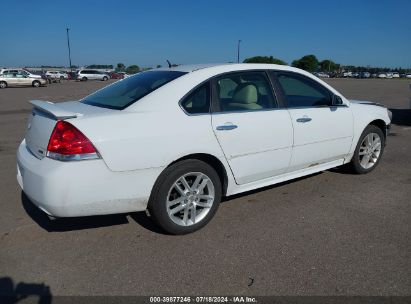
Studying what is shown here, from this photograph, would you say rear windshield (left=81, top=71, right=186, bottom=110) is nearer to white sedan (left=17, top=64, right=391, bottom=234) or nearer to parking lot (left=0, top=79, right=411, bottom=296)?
white sedan (left=17, top=64, right=391, bottom=234)

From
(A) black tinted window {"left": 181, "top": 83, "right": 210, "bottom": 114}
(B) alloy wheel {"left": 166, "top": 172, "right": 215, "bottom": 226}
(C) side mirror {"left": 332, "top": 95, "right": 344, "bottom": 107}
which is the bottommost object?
(B) alloy wheel {"left": 166, "top": 172, "right": 215, "bottom": 226}

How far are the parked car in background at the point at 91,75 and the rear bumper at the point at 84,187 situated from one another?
54.2 meters

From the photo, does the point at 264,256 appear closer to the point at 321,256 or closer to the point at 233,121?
the point at 321,256

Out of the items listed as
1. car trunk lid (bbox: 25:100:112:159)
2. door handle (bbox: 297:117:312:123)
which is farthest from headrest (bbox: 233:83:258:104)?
car trunk lid (bbox: 25:100:112:159)

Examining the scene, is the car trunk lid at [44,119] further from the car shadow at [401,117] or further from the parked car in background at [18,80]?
the parked car in background at [18,80]

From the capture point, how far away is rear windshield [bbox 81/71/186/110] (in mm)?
3695

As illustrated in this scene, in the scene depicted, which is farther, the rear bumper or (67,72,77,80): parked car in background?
(67,72,77,80): parked car in background

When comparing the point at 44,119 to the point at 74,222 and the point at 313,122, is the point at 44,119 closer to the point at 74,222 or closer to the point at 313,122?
the point at 74,222

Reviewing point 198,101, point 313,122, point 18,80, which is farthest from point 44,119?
point 18,80

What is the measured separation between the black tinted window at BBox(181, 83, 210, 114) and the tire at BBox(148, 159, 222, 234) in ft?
1.59

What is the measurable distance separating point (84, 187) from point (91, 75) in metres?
55.0

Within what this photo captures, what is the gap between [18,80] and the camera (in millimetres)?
34406

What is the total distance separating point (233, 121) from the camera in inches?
150

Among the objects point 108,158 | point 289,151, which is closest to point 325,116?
point 289,151
